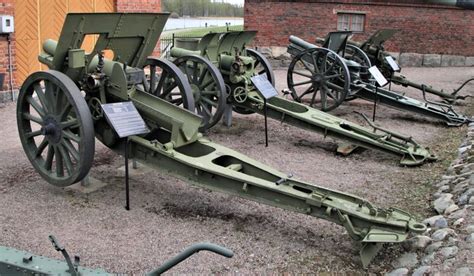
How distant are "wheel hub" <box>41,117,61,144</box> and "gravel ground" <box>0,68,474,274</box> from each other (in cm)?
57

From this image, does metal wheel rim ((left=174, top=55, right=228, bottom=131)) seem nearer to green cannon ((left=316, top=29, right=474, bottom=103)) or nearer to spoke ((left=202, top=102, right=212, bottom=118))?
spoke ((left=202, top=102, right=212, bottom=118))

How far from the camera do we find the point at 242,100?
7777 millimetres

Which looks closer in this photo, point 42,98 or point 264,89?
point 42,98

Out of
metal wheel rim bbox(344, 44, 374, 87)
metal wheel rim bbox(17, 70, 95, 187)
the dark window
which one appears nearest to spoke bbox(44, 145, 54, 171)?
metal wheel rim bbox(17, 70, 95, 187)

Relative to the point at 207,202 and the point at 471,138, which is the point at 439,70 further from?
the point at 207,202

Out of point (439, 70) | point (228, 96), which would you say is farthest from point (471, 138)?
point (439, 70)

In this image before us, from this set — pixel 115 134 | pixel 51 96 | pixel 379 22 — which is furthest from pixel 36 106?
pixel 379 22

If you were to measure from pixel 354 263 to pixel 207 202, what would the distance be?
66.9 inches

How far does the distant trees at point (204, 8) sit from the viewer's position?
146 feet

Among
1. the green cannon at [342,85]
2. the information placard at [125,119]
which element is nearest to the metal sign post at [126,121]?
the information placard at [125,119]

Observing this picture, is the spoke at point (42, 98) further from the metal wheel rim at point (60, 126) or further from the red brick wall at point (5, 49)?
the red brick wall at point (5, 49)

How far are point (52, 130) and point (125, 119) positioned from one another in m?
0.74

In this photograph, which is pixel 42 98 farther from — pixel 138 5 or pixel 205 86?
pixel 138 5

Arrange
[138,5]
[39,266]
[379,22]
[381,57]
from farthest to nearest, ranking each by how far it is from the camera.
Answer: [379,22], [138,5], [381,57], [39,266]
